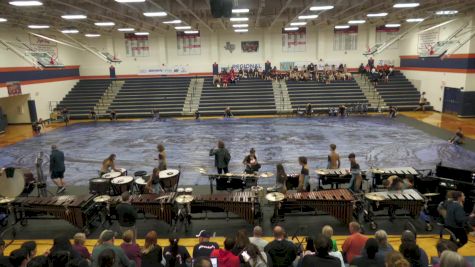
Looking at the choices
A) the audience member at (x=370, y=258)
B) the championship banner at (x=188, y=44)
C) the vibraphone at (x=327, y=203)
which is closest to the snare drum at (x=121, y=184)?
the vibraphone at (x=327, y=203)

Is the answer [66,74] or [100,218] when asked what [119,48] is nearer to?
[66,74]

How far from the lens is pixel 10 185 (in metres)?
9.88

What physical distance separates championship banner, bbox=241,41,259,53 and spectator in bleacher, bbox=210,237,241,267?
1223 inches

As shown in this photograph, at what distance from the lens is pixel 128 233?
5.96 meters

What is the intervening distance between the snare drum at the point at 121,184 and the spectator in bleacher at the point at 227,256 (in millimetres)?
5380

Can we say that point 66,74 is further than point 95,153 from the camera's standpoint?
Yes

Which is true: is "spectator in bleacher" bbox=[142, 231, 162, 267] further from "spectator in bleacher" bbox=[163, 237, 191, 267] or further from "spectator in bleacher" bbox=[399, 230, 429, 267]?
"spectator in bleacher" bbox=[399, 230, 429, 267]

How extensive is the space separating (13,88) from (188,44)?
16.1m

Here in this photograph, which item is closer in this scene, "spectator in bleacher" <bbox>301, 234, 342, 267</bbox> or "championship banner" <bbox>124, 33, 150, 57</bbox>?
"spectator in bleacher" <bbox>301, 234, 342, 267</bbox>

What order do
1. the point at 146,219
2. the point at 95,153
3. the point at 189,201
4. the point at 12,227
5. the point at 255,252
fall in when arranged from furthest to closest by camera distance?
the point at 95,153 < the point at 146,219 < the point at 12,227 < the point at 189,201 < the point at 255,252

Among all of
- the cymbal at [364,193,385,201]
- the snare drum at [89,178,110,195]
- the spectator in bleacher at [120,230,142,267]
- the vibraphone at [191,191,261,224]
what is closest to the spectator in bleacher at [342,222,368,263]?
the cymbal at [364,193,385,201]

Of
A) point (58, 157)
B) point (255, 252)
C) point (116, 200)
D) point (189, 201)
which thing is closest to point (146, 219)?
point (116, 200)

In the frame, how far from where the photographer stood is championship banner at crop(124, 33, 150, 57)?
113ft

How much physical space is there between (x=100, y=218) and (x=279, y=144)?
1014cm
